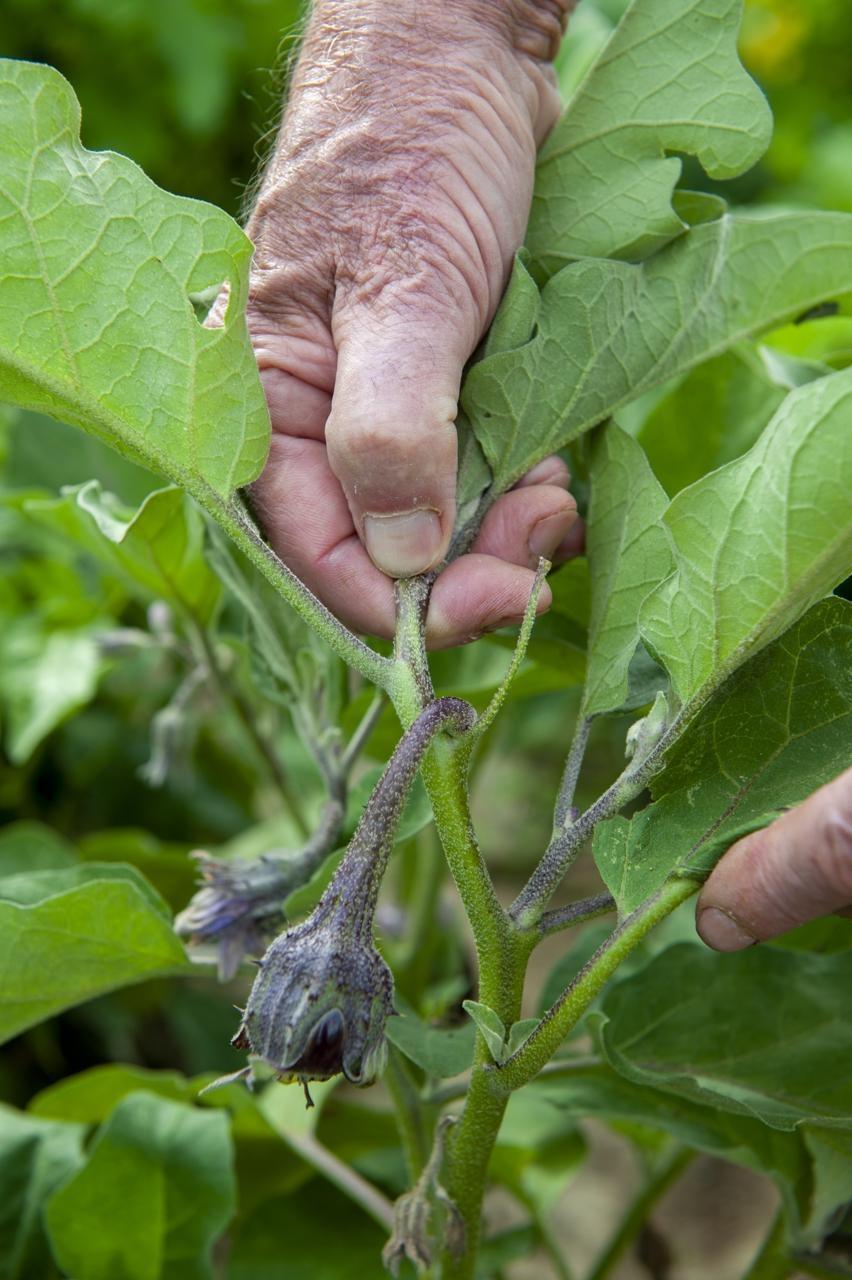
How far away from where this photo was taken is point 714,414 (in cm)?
82

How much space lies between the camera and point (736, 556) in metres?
0.50

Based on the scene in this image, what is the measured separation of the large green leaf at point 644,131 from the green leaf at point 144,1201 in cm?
52

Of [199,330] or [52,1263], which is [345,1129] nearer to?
[52,1263]

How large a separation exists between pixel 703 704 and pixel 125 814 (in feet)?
3.61

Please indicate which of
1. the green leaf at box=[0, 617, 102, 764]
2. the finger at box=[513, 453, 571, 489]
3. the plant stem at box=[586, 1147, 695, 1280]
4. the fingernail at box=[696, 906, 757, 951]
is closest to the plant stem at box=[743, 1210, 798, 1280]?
the plant stem at box=[586, 1147, 695, 1280]

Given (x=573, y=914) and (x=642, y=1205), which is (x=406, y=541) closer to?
(x=573, y=914)

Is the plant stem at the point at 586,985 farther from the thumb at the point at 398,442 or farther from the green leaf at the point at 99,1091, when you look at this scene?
the green leaf at the point at 99,1091

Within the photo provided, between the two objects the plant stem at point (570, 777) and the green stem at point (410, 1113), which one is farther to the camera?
the green stem at point (410, 1113)

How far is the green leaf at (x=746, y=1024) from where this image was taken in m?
0.65

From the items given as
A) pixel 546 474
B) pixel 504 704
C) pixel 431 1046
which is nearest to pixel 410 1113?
pixel 431 1046

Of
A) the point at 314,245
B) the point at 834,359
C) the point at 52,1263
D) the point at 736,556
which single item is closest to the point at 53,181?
the point at 314,245

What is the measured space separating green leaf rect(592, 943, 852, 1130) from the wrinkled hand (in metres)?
0.23

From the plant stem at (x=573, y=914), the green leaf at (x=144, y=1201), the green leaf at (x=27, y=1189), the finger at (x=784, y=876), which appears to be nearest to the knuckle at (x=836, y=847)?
the finger at (x=784, y=876)

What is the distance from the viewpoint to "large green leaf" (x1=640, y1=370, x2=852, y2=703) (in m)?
0.46
